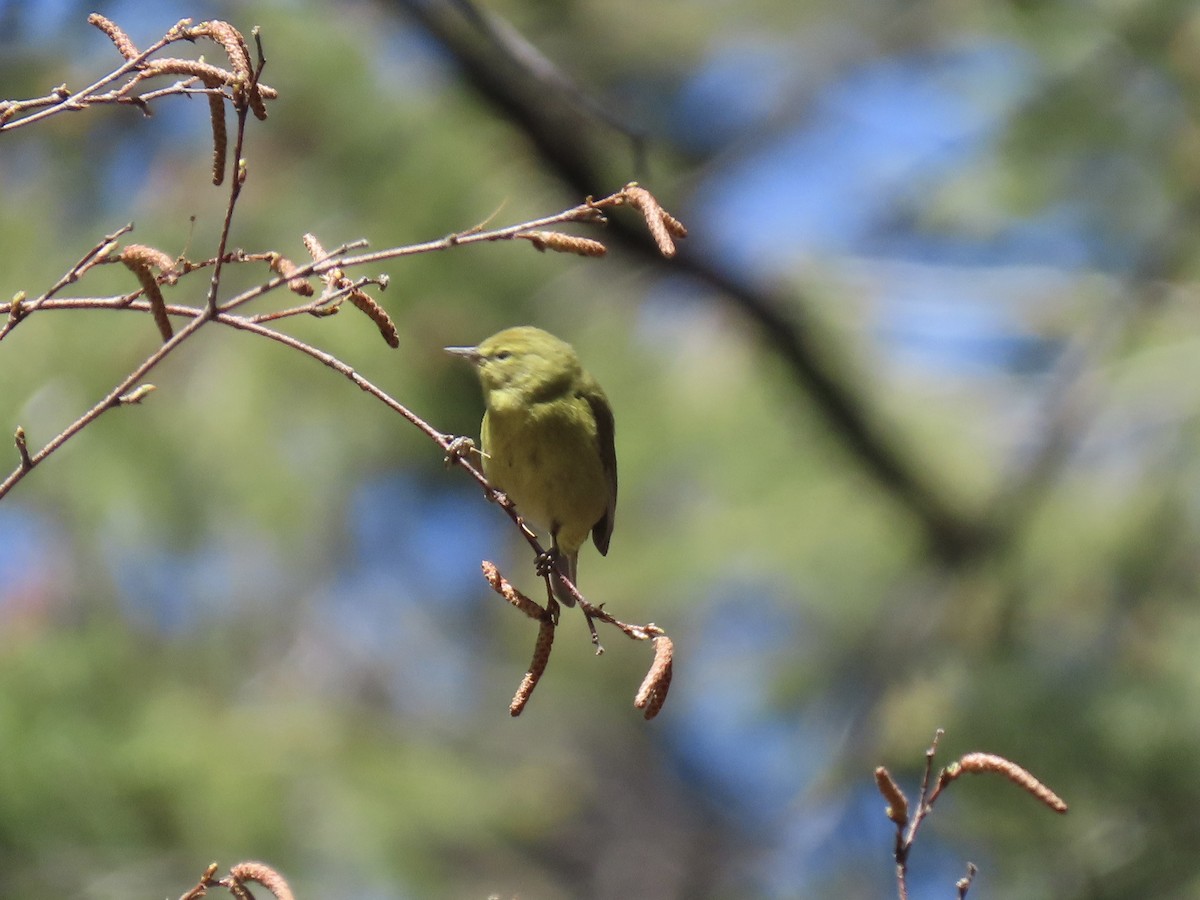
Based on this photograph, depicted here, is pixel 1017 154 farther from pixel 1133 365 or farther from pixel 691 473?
pixel 691 473

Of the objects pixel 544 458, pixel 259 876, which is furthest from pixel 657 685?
pixel 544 458

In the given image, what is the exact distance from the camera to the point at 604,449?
12.2 ft

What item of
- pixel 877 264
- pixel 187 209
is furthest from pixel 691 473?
pixel 187 209

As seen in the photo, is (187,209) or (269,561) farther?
(269,561)

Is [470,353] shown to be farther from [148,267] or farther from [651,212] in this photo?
[148,267]

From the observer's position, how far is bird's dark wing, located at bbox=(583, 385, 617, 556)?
3.68 meters

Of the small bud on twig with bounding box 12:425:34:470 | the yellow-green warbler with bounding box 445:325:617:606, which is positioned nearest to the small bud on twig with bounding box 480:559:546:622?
the small bud on twig with bounding box 12:425:34:470

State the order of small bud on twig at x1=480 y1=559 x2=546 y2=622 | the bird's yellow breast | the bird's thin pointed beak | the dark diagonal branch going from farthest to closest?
the dark diagonal branch → the bird's thin pointed beak → the bird's yellow breast → small bud on twig at x1=480 y1=559 x2=546 y2=622

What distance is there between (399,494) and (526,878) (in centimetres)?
471

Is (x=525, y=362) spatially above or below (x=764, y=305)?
below

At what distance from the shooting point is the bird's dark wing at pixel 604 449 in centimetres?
368

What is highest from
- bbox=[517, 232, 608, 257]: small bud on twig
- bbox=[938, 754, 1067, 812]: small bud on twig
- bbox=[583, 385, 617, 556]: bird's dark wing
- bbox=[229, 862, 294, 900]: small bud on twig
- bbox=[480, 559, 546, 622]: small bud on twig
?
bbox=[583, 385, 617, 556]: bird's dark wing

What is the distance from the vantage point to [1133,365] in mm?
7988

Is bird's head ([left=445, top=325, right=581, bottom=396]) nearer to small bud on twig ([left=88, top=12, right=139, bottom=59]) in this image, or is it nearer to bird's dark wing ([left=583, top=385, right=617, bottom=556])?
bird's dark wing ([left=583, top=385, right=617, bottom=556])
